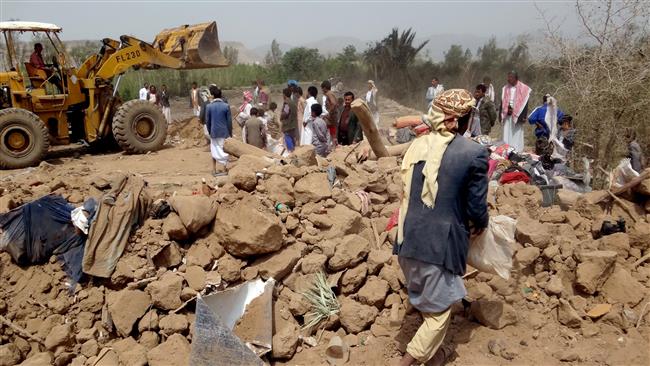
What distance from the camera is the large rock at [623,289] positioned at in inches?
133

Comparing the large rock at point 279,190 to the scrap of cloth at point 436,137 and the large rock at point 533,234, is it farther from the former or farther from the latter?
the large rock at point 533,234

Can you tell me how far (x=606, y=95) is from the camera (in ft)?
22.3

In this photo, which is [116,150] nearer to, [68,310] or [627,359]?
[68,310]

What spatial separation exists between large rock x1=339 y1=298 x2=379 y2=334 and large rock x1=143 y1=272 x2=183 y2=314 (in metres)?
1.23

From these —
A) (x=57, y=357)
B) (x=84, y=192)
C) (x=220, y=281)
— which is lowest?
(x=57, y=357)

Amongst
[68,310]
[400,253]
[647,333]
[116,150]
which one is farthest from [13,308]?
[116,150]

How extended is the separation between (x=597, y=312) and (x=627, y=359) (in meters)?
0.39

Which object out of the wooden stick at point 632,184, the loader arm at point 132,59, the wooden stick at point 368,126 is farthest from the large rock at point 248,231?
the loader arm at point 132,59

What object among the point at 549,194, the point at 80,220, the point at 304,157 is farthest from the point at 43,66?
the point at 549,194

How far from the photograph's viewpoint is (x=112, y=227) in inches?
149

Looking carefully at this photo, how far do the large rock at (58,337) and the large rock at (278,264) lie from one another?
143 cm

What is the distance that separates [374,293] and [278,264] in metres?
0.79

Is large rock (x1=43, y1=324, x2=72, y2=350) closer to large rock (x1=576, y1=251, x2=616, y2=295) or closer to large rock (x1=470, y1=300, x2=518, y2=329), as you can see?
large rock (x1=470, y1=300, x2=518, y2=329)

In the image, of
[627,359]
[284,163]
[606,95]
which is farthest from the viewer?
[606,95]
